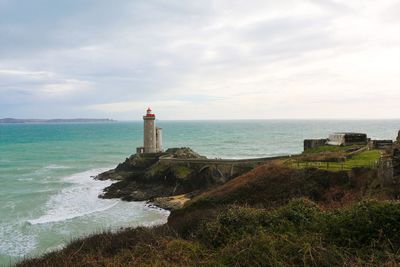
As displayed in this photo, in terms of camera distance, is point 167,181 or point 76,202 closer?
point 76,202

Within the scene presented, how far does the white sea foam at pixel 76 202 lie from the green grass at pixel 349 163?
15.8m

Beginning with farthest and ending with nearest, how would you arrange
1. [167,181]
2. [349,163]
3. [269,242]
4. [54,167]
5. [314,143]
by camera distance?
1. [54,167]
2. [167,181]
3. [314,143]
4. [349,163]
5. [269,242]

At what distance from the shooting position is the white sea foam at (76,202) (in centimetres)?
2869

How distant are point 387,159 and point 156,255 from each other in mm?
13065

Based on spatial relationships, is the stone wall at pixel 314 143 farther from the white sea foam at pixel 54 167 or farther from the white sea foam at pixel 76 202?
the white sea foam at pixel 54 167

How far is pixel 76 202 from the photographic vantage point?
1323 inches

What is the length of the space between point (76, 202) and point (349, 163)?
872 inches

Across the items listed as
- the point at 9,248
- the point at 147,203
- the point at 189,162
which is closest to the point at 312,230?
the point at 9,248

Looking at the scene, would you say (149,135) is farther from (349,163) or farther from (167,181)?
(349,163)

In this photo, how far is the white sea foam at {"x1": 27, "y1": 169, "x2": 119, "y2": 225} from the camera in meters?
28.7

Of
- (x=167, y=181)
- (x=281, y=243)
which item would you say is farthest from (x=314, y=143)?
(x=281, y=243)

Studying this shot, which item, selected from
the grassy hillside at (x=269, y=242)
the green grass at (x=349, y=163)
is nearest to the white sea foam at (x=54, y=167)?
the green grass at (x=349, y=163)

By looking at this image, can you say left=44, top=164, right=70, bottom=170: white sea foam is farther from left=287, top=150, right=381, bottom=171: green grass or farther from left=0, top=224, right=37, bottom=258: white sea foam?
left=287, top=150, right=381, bottom=171: green grass

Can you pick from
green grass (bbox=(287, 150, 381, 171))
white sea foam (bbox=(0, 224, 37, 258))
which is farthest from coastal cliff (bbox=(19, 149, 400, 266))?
white sea foam (bbox=(0, 224, 37, 258))
